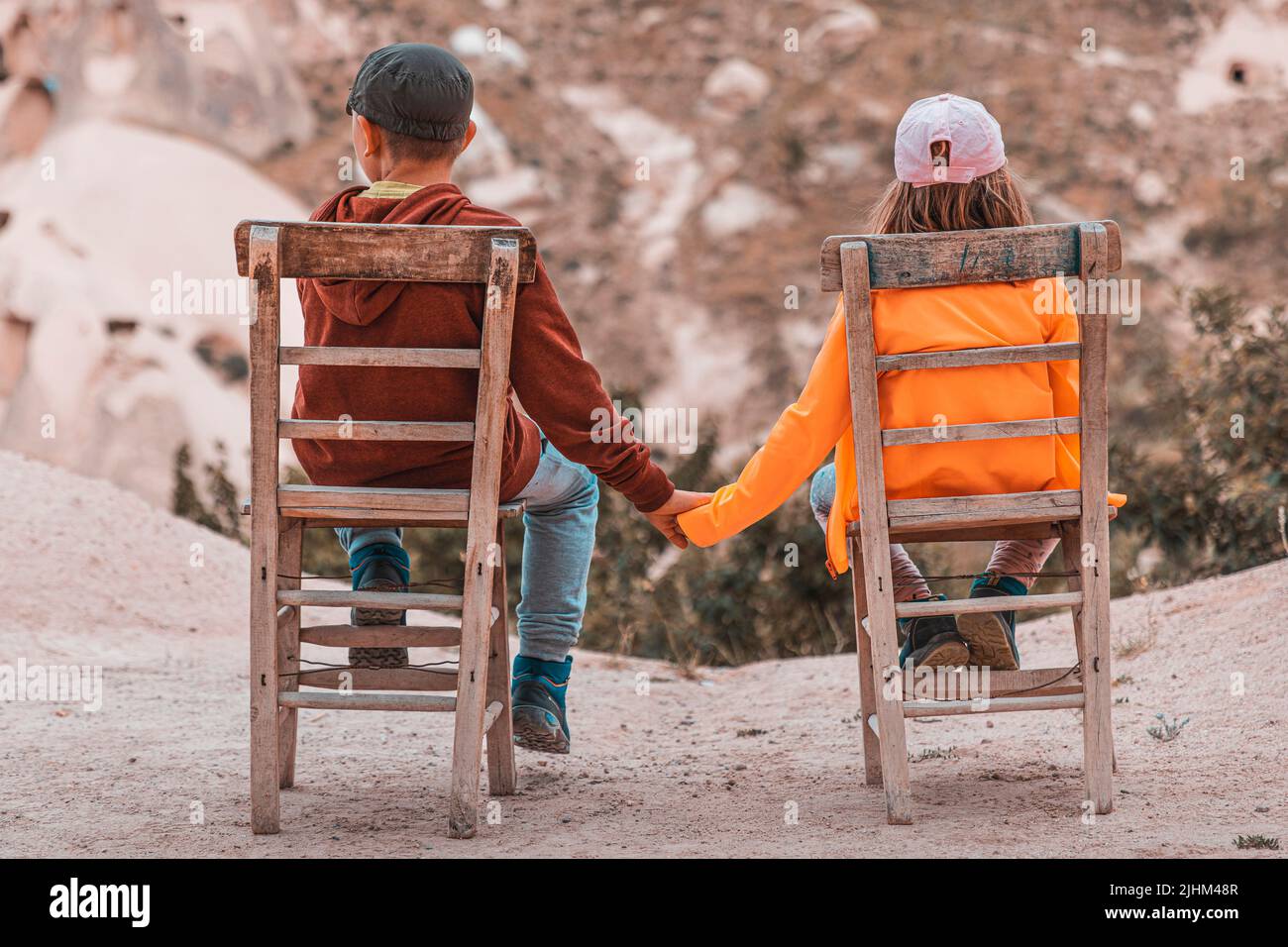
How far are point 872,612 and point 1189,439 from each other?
5587 mm

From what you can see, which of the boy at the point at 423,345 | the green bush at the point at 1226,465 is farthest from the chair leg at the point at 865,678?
the green bush at the point at 1226,465

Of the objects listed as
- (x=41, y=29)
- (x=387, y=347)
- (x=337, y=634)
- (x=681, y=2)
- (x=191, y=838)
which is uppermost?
(x=681, y=2)

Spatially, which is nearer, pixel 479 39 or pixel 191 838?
pixel 191 838

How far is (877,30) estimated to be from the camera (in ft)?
82.3

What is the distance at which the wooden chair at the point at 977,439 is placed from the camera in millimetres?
2906

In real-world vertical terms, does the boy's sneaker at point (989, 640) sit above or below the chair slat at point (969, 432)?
below

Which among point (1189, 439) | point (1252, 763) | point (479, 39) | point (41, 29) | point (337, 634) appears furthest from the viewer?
point (479, 39)

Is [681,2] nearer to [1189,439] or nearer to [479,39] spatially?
[479,39]

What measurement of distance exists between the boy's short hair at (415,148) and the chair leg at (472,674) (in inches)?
34.5

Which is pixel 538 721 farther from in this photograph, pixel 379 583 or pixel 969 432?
pixel 969 432

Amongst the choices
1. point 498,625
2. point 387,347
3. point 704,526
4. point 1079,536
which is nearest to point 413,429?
point 387,347

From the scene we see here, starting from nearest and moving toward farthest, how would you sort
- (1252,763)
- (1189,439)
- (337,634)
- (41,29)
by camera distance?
(337,634)
(1252,763)
(1189,439)
(41,29)
